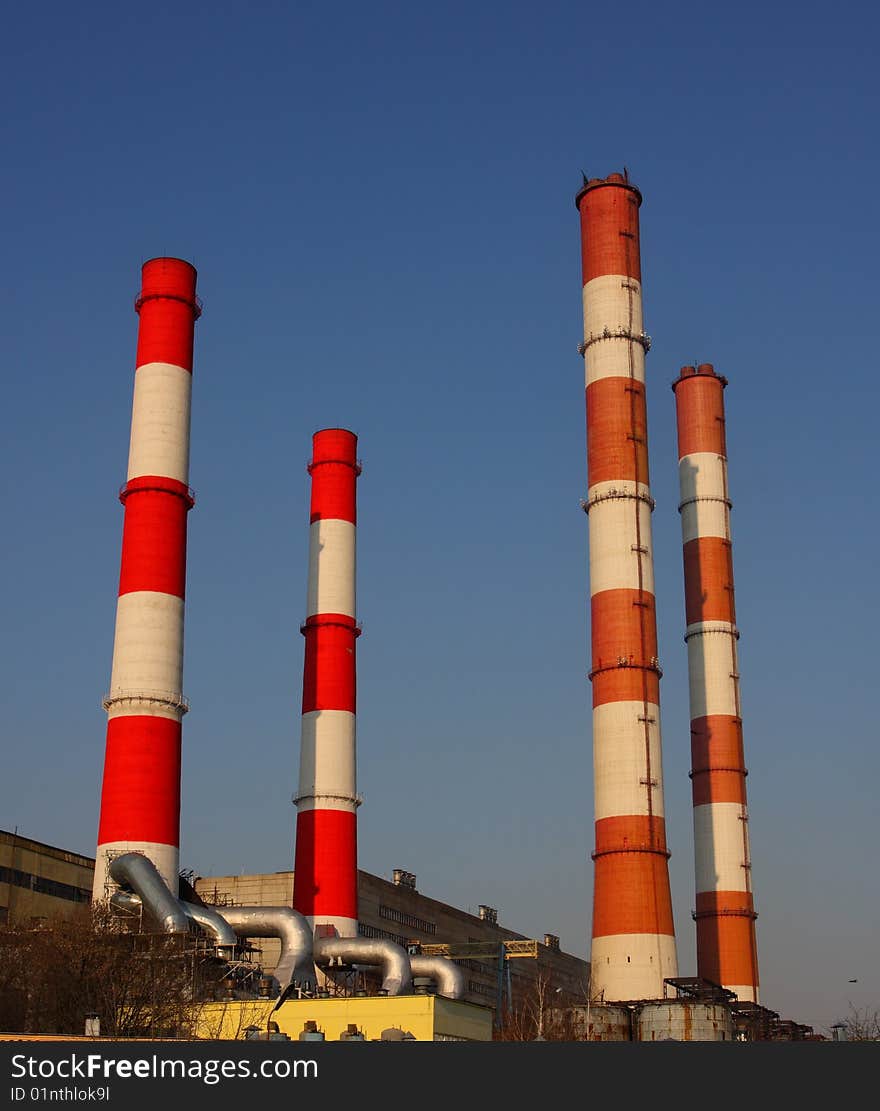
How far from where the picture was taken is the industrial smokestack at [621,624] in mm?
46750

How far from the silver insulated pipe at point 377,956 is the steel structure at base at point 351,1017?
15.6 ft

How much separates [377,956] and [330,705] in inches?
507

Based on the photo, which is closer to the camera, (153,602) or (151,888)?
(151,888)

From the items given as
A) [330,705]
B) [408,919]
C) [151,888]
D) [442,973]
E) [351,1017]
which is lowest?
[351,1017]

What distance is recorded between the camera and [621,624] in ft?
164

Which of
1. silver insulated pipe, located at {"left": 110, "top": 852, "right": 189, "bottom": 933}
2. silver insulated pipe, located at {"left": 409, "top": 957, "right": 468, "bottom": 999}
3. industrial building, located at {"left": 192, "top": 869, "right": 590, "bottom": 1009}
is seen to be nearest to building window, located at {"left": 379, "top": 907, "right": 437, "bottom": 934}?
industrial building, located at {"left": 192, "top": 869, "right": 590, "bottom": 1009}

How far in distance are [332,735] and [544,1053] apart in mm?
38723

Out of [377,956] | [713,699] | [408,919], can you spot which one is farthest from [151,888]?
[713,699]

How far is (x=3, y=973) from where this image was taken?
38.0m

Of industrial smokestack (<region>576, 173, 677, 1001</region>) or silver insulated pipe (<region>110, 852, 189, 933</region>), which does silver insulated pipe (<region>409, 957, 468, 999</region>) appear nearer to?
industrial smokestack (<region>576, 173, 677, 1001</region>)

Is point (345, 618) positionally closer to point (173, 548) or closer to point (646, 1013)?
point (173, 548)

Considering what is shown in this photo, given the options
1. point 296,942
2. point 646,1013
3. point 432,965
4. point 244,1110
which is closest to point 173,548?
point 296,942

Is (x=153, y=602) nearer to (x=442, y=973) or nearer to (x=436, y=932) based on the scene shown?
(x=442, y=973)

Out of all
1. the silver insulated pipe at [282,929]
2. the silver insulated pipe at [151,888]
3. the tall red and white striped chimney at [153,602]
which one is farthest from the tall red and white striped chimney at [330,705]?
the silver insulated pipe at [151,888]
